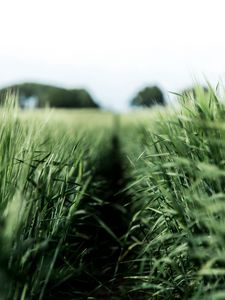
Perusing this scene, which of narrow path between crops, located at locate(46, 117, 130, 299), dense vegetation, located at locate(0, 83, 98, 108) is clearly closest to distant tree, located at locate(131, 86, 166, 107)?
narrow path between crops, located at locate(46, 117, 130, 299)

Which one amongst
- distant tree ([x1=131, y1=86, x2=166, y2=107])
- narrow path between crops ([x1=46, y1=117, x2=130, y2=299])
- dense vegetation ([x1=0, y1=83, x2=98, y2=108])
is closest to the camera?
narrow path between crops ([x1=46, y1=117, x2=130, y2=299])

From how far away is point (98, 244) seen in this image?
13.6ft

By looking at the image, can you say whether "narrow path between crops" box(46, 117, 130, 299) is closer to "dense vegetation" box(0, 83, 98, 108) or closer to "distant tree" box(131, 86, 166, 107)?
"distant tree" box(131, 86, 166, 107)

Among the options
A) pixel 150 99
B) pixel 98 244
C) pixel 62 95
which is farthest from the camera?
pixel 62 95

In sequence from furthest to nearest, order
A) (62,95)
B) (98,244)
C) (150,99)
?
(62,95), (98,244), (150,99)

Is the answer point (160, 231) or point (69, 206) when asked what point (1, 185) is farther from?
point (160, 231)

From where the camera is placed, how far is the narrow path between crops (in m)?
2.50

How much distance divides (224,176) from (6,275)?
2.78ft

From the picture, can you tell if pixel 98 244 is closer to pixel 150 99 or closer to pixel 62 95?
pixel 150 99

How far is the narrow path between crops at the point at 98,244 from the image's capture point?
250cm

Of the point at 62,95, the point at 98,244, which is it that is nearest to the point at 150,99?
the point at 98,244

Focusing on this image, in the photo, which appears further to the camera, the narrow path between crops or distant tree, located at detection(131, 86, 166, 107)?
distant tree, located at detection(131, 86, 166, 107)

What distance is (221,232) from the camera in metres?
1.70

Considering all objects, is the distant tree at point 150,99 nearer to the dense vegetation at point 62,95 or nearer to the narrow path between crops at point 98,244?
the narrow path between crops at point 98,244
